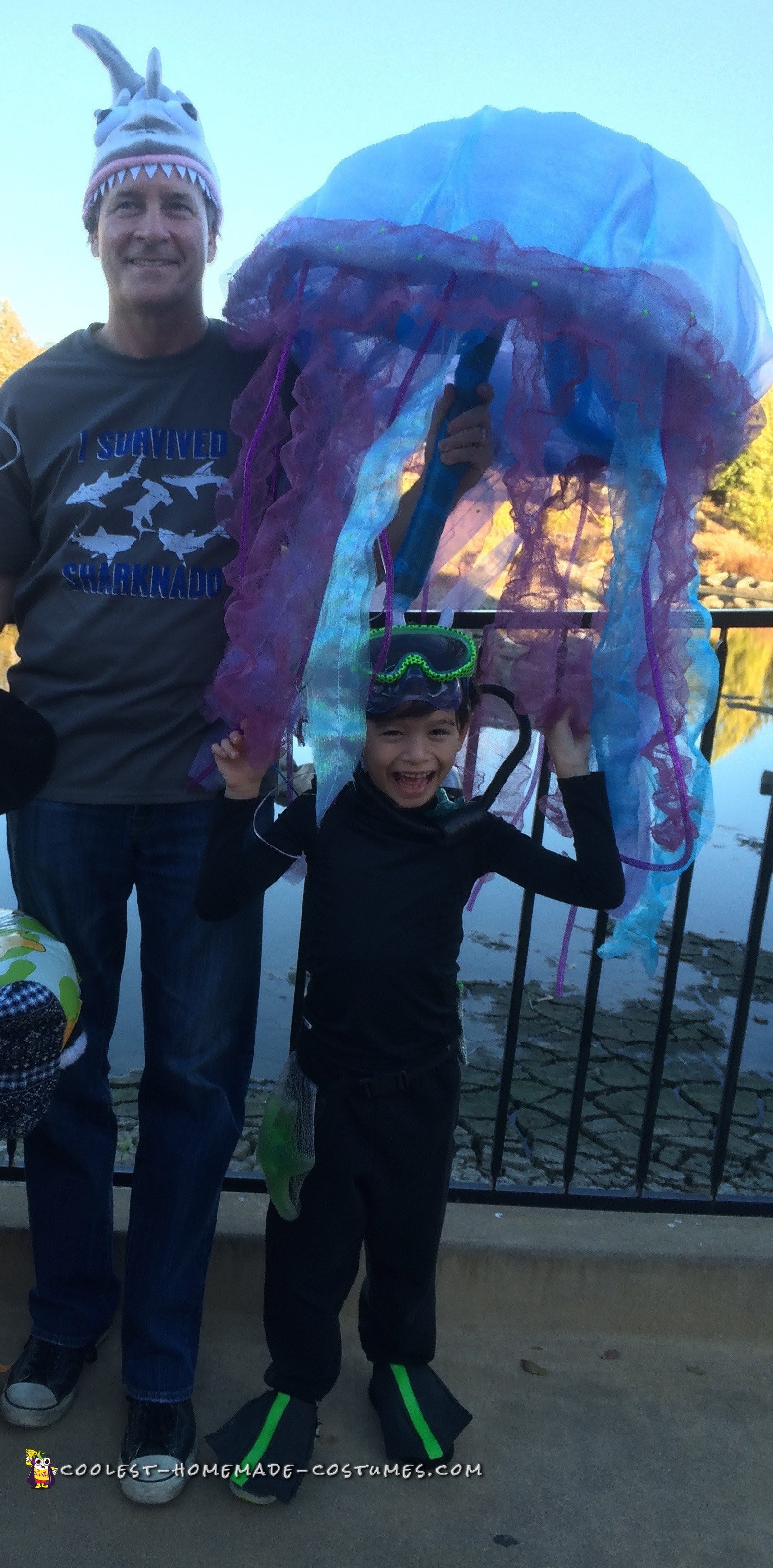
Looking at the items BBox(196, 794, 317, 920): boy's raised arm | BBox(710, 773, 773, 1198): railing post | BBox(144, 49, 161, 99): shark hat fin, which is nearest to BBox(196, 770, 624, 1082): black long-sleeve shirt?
BBox(196, 794, 317, 920): boy's raised arm

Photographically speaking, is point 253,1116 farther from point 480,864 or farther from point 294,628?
point 294,628

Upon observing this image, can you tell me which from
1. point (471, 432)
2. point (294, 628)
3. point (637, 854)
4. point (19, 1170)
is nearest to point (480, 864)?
point (637, 854)

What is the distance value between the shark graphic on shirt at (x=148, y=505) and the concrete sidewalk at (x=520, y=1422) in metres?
1.48

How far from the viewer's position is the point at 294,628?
5.53 feet

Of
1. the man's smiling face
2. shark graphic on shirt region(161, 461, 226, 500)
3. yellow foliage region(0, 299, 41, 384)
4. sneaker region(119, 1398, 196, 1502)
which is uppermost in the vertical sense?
yellow foliage region(0, 299, 41, 384)

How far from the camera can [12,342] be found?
33.7 meters

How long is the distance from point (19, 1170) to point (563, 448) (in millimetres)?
1989

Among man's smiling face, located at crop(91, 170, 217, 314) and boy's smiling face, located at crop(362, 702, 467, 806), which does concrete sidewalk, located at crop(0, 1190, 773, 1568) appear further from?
man's smiling face, located at crop(91, 170, 217, 314)

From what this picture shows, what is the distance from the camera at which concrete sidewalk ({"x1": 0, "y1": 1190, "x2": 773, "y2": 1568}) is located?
6.07 feet

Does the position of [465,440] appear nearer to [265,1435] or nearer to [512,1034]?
[512,1034]

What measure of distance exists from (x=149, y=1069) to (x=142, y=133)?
1623mm

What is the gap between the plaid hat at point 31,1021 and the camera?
1732mm

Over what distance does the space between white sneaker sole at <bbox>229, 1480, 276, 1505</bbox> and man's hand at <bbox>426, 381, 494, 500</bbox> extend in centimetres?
176

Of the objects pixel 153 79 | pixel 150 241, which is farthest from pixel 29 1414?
pixel 153 79
